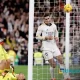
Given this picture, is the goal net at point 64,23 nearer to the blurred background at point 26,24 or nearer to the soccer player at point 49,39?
the blurred background at point 26,24

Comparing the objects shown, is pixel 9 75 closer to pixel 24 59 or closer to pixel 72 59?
pixel 72 59

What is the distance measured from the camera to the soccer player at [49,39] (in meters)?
8.37

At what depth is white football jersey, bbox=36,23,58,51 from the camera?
329 inches

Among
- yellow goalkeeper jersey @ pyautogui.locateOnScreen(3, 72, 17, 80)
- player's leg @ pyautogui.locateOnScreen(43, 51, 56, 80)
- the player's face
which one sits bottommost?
player's leg @ pyautogui.locateOnScreen(43, 51, 56, 80)

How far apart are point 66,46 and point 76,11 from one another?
0.75m

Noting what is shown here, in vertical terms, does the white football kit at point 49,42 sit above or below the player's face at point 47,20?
below

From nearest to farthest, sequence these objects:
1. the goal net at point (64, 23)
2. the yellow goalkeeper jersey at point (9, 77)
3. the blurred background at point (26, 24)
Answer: the yellow goalkeeper jersey at point (9, 77)
the goal net at point (64, 23)
the blurred background at point (26, 24)

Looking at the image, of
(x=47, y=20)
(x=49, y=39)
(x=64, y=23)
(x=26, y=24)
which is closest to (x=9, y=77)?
(x=49, y=39)

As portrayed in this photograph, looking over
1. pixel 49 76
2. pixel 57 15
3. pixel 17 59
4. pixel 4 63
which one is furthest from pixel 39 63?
pixel 4 63

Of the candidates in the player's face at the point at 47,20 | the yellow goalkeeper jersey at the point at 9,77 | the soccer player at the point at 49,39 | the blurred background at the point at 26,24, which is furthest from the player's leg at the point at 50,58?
the yellow goalkeeper jersey at the point at 9,77

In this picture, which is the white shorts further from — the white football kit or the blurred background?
the blurred background

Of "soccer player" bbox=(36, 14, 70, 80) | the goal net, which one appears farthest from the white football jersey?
the goal net

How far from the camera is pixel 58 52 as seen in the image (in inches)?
336

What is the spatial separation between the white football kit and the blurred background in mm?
186
